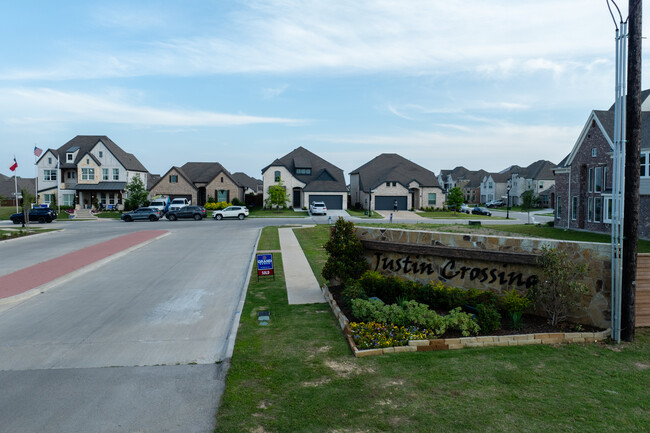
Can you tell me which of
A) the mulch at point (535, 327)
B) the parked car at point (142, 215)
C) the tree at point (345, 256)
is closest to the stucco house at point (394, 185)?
the parked car at point (142, 215)

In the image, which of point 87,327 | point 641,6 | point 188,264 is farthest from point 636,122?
point 188,264

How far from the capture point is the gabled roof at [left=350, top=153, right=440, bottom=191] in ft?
219

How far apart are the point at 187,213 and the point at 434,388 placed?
4582 cm

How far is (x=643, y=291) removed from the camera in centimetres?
949

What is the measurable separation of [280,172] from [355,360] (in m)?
58.3

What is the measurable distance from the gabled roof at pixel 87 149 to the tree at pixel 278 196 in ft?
68.6

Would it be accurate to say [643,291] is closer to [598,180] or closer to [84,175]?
[598,180]

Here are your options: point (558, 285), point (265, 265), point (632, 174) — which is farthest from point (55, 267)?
point (632, 174)

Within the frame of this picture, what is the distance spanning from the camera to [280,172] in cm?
6531

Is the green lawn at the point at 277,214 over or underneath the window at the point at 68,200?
underneath

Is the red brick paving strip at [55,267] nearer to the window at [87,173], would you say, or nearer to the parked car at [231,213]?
the parked car at [231,213]

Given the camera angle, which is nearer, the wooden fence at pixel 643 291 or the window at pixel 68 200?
the wooden fence at pixel 643 291

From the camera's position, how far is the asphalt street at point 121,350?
6.28 meters

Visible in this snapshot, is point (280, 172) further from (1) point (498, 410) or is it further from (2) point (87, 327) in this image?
(1) point (498, 410)
